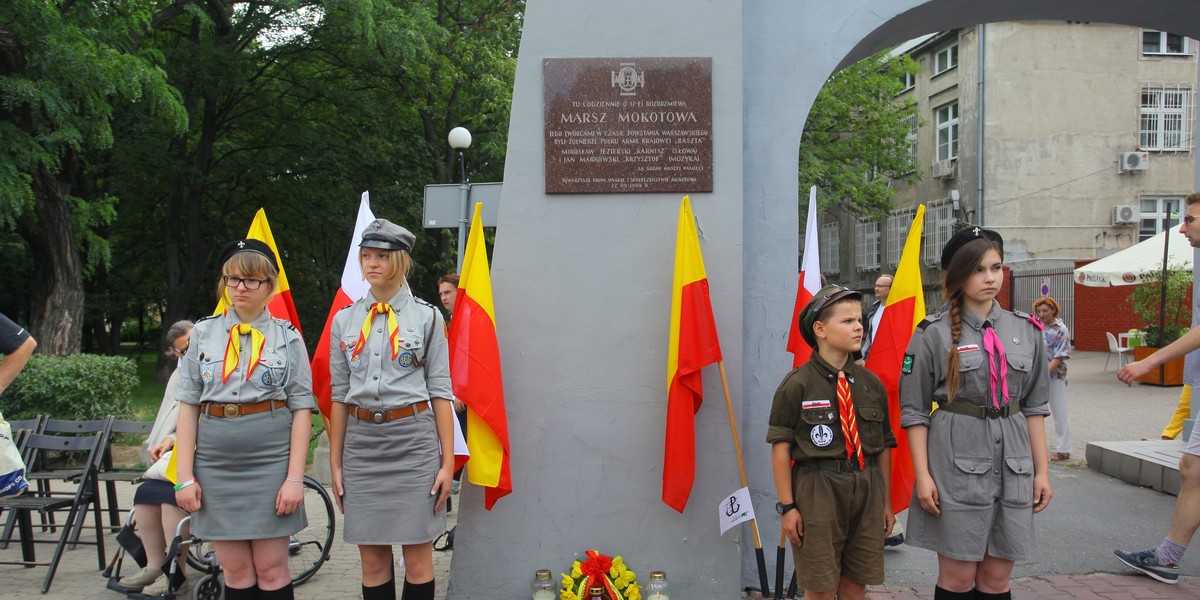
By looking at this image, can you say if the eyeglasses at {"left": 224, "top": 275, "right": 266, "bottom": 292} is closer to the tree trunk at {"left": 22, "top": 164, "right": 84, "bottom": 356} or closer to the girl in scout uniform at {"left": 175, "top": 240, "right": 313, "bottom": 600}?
the girl in scout uniform at {"left": 175, "top": 240, "right": 313, "bottom": 600}

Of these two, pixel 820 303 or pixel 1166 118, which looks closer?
pixel 820 303

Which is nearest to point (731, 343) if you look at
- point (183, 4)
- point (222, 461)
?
point (222, 461)

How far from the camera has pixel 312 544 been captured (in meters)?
6.10

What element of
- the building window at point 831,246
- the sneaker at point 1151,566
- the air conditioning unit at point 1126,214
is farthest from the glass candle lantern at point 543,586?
the building window at point 831,246

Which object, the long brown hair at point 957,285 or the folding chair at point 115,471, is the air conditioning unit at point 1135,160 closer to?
the long brown hair at point 957,285

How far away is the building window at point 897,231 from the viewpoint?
32.7 m

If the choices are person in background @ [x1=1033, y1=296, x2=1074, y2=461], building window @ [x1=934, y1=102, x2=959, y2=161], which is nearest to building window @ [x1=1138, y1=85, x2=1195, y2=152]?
building window @ [x1=934, y1=102, x2=959, y2=161]

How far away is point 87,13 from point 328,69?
29.1 feet

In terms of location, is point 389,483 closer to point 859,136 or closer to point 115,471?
point 115,471

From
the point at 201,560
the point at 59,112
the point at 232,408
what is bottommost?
the point at 201,560

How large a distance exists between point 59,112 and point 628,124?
953 cm

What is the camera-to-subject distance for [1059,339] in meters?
9.25

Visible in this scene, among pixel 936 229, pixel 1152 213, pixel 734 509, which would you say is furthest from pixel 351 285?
pixel 936 229

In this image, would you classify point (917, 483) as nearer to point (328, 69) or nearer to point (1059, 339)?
point (1059, 339)
